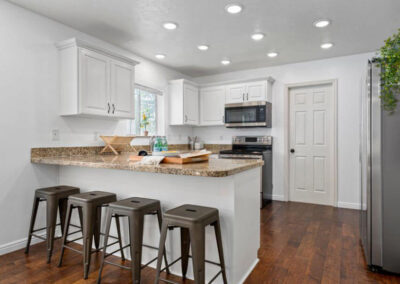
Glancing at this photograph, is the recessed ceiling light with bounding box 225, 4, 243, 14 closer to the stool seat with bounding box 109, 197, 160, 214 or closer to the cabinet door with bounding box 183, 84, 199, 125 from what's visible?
the stool seat with bounding box 109, 197, 160, 214

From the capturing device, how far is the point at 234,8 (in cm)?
258

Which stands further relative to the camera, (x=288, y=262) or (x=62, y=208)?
(x=62, y=208)

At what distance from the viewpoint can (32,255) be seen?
246cm

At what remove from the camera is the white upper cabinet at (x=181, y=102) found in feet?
15.4

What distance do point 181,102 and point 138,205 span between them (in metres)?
3.07

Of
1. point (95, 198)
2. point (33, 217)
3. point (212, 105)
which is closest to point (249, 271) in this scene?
point (95, 198)

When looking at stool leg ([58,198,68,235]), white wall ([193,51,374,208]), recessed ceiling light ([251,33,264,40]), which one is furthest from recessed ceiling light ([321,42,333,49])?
stool leg ([58,198,68,235])

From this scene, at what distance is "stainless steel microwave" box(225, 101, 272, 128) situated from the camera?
4344 mm

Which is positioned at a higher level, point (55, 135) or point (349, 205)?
point (55, 135)

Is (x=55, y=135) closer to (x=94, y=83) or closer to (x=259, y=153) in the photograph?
(x=94, y=83)

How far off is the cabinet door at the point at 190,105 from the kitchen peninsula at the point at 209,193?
8.31 feet

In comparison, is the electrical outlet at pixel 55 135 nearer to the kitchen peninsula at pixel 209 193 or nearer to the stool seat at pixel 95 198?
the kitchen peninsula at pixel 209 193

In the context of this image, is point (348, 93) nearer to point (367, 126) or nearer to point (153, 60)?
point (367, 126)

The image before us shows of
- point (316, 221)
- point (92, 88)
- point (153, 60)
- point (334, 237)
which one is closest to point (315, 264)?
point (334, 237)
